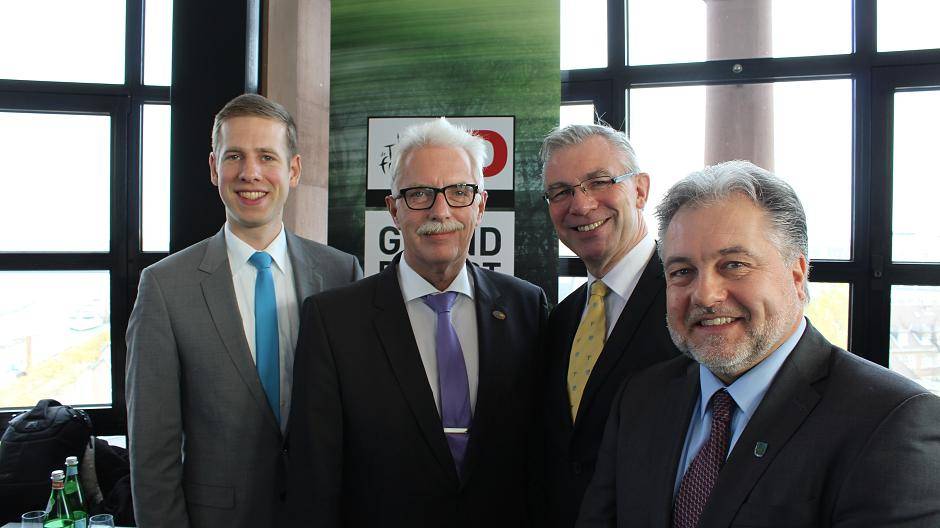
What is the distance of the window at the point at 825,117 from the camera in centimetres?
380

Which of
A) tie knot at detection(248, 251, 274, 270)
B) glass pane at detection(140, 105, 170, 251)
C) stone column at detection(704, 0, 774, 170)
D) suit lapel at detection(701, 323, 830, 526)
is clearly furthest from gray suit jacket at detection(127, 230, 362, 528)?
stone column at detection(704, 0, 774, 170)

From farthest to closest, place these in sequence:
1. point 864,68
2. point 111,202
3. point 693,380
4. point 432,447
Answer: point 111,202 → point 864,68 → point 432,447 → point 693,380

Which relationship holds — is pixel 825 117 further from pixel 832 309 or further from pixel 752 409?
pixel 752 409

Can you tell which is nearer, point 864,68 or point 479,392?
point 479,392

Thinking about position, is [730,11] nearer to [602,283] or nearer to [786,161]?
[786,161]

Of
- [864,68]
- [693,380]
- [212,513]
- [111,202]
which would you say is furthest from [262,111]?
[864,68]

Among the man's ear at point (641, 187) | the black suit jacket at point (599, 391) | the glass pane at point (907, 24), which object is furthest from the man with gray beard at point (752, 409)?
the glass pane at point (907, 24)

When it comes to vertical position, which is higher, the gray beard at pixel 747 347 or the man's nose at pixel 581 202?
the man's nose at pixel 581 202

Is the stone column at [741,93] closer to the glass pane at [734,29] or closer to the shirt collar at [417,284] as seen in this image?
the glass pane at [734,29]

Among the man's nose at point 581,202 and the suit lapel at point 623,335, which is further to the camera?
the man's nose at point 581,202

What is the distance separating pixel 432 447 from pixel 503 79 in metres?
2.17

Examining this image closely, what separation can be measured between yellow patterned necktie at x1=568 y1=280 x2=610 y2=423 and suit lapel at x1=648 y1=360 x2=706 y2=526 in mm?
304

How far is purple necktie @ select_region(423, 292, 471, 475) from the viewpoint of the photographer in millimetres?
1868

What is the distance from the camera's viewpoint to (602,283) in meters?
1.96
